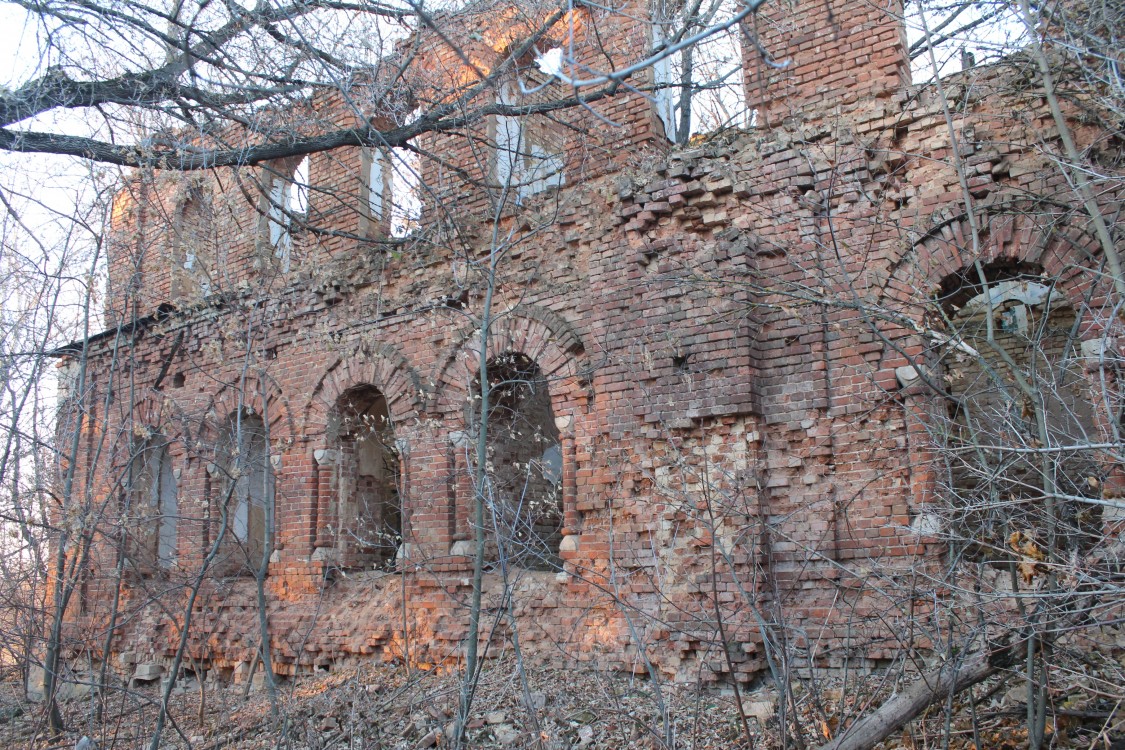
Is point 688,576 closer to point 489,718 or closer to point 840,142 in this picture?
point 489,718

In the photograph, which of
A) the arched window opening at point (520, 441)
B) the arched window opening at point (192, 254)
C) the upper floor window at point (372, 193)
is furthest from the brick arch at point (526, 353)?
the arched window opening at point (192, 254)

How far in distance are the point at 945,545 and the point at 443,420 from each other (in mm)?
4694

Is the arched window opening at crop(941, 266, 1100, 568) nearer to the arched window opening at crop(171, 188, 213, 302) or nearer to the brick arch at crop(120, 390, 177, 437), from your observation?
the arched window opening at crop(171, 188, 213, 302)

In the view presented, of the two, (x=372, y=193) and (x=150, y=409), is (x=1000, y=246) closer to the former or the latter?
(x=372, y=193)

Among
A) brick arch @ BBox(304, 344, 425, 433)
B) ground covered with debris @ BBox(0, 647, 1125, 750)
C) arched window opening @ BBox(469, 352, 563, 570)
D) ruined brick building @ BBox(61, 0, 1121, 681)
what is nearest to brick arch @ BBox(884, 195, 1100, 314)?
ruined brick building @ BBox(61, 0, 1121, 681)

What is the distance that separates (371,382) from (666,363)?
12.0 feet

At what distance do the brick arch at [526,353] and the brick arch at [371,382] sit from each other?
321 millimetres

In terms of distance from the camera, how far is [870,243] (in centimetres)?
629

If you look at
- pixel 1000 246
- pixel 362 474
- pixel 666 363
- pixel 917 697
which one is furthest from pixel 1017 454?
pixel 362 474

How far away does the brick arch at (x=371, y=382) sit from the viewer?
8781mm

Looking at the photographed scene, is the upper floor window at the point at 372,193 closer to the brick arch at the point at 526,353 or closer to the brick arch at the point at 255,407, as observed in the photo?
the brick arch at the point at 255,407

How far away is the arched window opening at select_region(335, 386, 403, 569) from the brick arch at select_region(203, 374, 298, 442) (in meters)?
0.64

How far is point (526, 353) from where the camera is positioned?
26.3 feet

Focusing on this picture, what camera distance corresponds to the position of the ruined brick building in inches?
233
